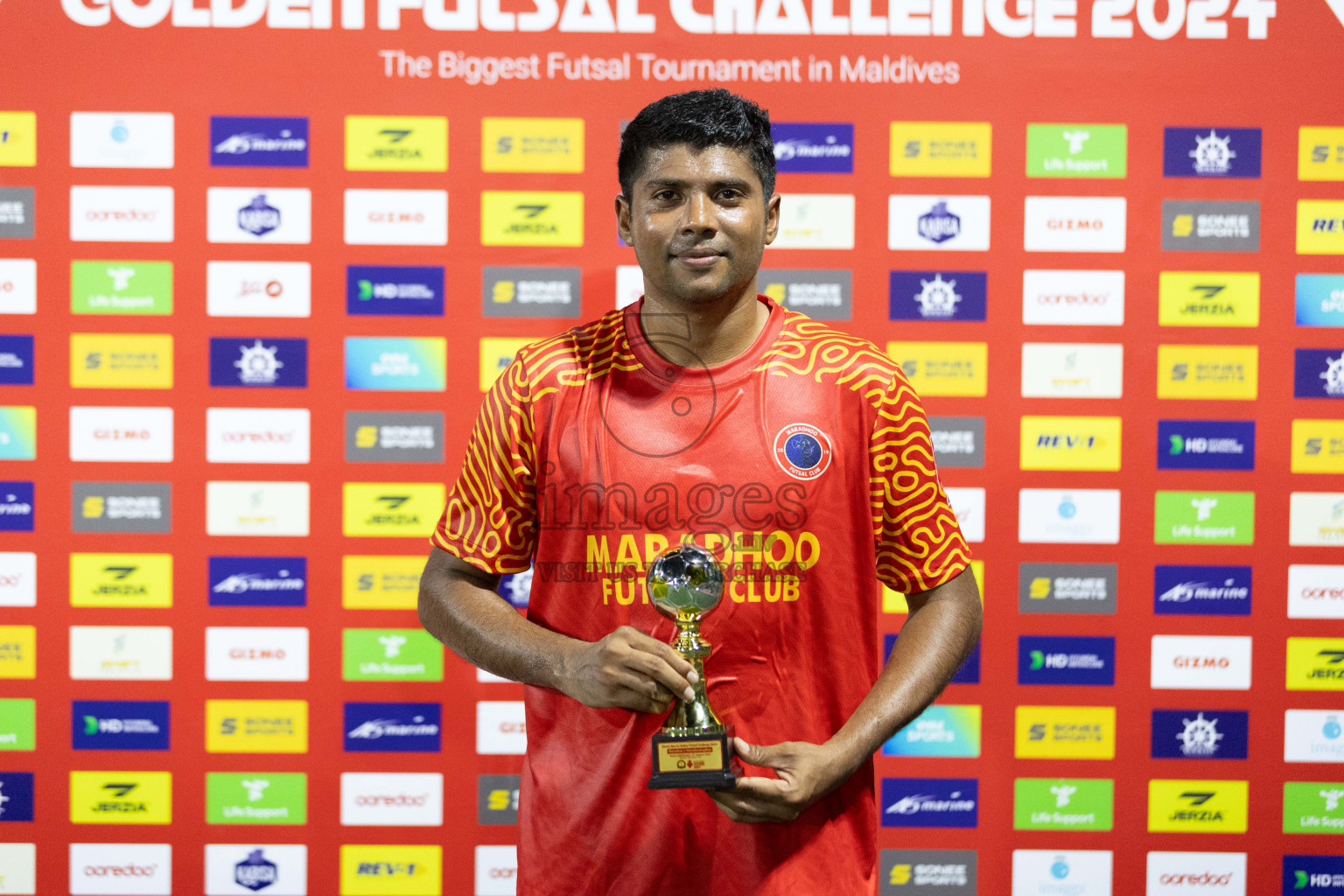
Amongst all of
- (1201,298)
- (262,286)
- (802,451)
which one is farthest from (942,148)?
(262,286)

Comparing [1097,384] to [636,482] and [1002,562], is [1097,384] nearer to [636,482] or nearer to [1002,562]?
[1002,562]

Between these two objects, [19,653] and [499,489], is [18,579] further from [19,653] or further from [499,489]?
[499,489]

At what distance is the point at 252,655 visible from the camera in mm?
2301

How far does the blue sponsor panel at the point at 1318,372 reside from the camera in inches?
90.0

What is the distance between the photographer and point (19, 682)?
90.5 inches

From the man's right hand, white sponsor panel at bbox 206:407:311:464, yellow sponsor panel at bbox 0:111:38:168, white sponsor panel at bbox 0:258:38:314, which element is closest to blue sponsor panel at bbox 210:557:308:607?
white sponsor panel at bbox 206:407:311:464

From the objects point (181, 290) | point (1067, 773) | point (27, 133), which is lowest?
point (1067, 773)

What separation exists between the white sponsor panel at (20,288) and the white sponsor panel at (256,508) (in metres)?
0.58

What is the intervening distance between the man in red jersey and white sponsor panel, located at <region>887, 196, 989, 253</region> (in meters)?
1.01

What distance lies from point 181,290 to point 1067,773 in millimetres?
2370

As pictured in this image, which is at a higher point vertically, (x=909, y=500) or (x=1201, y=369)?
(x=1201, y=369)

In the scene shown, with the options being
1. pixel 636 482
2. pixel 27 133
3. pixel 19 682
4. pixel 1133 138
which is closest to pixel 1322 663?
pixel 1133 138

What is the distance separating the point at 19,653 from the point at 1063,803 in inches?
98.1

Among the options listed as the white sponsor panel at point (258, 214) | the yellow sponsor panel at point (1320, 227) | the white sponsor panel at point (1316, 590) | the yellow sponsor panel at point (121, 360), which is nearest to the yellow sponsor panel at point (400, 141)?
the white sponsor panel at point (258, 214)
